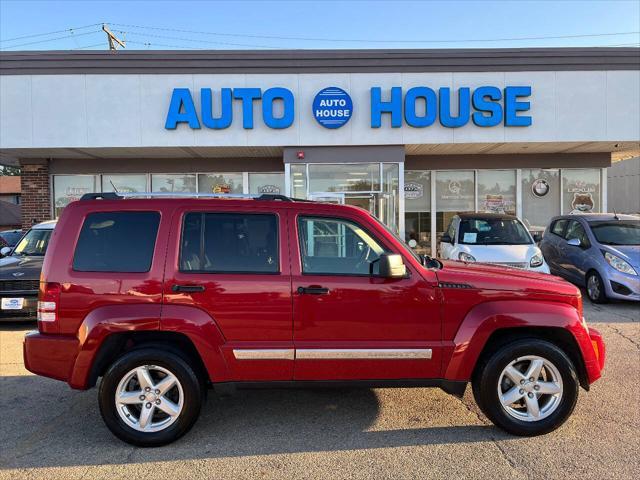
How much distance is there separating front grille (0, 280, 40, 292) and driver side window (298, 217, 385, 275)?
16.9ft

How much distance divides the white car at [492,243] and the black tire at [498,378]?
15.9 feet

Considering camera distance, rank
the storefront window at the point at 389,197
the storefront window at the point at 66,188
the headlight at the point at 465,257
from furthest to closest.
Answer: the storefront window at the point at 66,188, the storefront window at the point at 389,197, the headlight at the point at 465,257

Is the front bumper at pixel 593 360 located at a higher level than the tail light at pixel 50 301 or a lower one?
lower

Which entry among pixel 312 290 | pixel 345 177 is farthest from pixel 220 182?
pixel 312 290

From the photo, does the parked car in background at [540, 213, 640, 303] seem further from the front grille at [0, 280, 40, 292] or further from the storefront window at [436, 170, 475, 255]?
the front grille at [0, 280, 40, 292]

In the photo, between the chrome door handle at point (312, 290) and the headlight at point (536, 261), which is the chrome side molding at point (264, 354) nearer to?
the chrome door handle at point (312, 290)

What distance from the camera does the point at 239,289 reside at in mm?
3566

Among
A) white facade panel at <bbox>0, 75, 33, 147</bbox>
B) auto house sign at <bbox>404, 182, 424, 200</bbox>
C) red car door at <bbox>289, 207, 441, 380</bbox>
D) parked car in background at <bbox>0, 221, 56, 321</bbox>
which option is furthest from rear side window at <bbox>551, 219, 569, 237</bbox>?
white facade panel at <bbox>0, 75, 33, 147</bbox>

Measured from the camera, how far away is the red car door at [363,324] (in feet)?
11.8

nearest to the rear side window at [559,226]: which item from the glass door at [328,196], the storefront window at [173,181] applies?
the glass door at [328,196]

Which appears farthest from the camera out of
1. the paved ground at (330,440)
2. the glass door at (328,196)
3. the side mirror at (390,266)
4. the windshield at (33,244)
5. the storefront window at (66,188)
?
the storefront window at (66,188)

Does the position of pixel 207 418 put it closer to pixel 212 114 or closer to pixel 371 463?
pixel 371 463

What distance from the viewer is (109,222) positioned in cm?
373

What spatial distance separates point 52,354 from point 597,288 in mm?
8838
